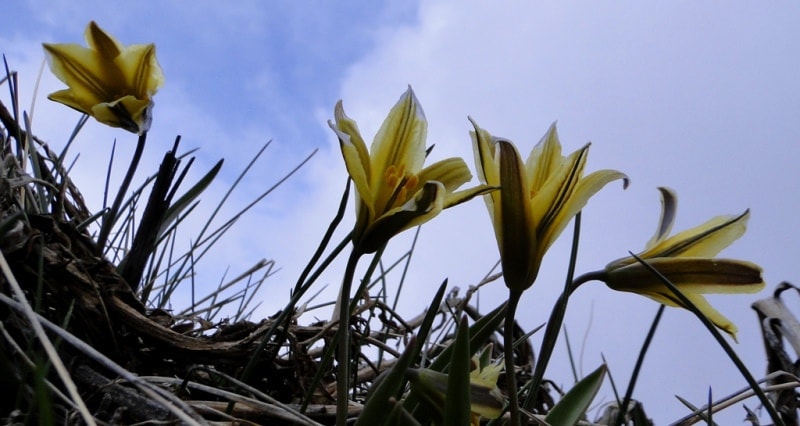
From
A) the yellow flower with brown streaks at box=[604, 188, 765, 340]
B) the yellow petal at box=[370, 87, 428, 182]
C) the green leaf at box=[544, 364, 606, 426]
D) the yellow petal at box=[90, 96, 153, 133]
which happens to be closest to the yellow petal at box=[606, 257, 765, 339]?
the yellow flower with brown streaks at box=[604, 188, 765, 340]

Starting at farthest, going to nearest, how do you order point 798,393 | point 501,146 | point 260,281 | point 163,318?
point 260,281, point 798,393, point 163,318, point 501,146

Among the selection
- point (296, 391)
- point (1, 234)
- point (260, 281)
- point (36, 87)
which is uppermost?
point (36, 87)

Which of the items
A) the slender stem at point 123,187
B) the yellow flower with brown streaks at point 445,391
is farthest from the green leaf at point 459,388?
the slender stem at point 123,187

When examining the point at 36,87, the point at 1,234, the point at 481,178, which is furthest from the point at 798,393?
the point at 36,87

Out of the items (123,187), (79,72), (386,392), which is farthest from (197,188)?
(386,392)

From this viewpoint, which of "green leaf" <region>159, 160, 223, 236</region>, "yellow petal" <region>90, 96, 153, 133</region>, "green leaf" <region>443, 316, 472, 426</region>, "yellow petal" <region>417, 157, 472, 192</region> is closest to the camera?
"green leaf" <region>443, 316, 472, 426</region>

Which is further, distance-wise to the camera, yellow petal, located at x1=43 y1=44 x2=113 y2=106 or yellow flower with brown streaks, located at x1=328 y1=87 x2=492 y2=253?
yellow petal, located at x1=43 y1=44 x2=113 y2=106

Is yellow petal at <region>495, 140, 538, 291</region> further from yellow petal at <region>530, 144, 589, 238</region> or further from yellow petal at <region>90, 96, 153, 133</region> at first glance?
yellow petal at <region>90, 96, 153, 133</region>

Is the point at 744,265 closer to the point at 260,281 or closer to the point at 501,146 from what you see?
the point at 501,146
